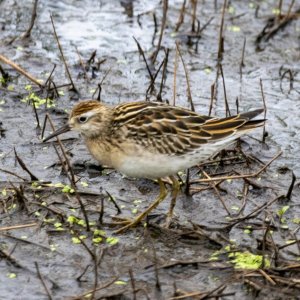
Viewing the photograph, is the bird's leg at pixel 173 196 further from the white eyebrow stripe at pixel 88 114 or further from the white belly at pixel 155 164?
the white eyebrow stripe at pixel 88 114

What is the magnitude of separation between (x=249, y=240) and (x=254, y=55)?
195 inches

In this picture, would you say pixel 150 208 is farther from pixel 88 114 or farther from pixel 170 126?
pixel 88 114

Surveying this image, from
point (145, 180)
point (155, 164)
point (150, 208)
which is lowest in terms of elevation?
point (145, 180)

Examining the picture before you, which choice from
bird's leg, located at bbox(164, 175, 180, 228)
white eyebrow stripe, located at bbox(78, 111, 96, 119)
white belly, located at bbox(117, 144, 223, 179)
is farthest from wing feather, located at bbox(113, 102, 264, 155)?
bird's leg, located at bbox(164, 175, 180, 228)

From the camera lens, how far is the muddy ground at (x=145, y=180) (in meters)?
6.99

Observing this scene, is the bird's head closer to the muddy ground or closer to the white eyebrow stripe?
the white eyebrow stripe

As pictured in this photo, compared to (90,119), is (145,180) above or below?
below

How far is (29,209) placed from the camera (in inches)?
314

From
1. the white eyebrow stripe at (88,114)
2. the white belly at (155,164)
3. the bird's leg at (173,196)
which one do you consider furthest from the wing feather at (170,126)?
the bird's leg at (173,196)

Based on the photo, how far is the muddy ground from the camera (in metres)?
6.99

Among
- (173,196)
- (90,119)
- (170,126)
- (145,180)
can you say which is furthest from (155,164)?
(145,180)

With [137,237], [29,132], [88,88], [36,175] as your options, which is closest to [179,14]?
[88,88]

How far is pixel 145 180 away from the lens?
8797 mm

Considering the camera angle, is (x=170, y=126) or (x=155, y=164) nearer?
(x=155, y=164)
